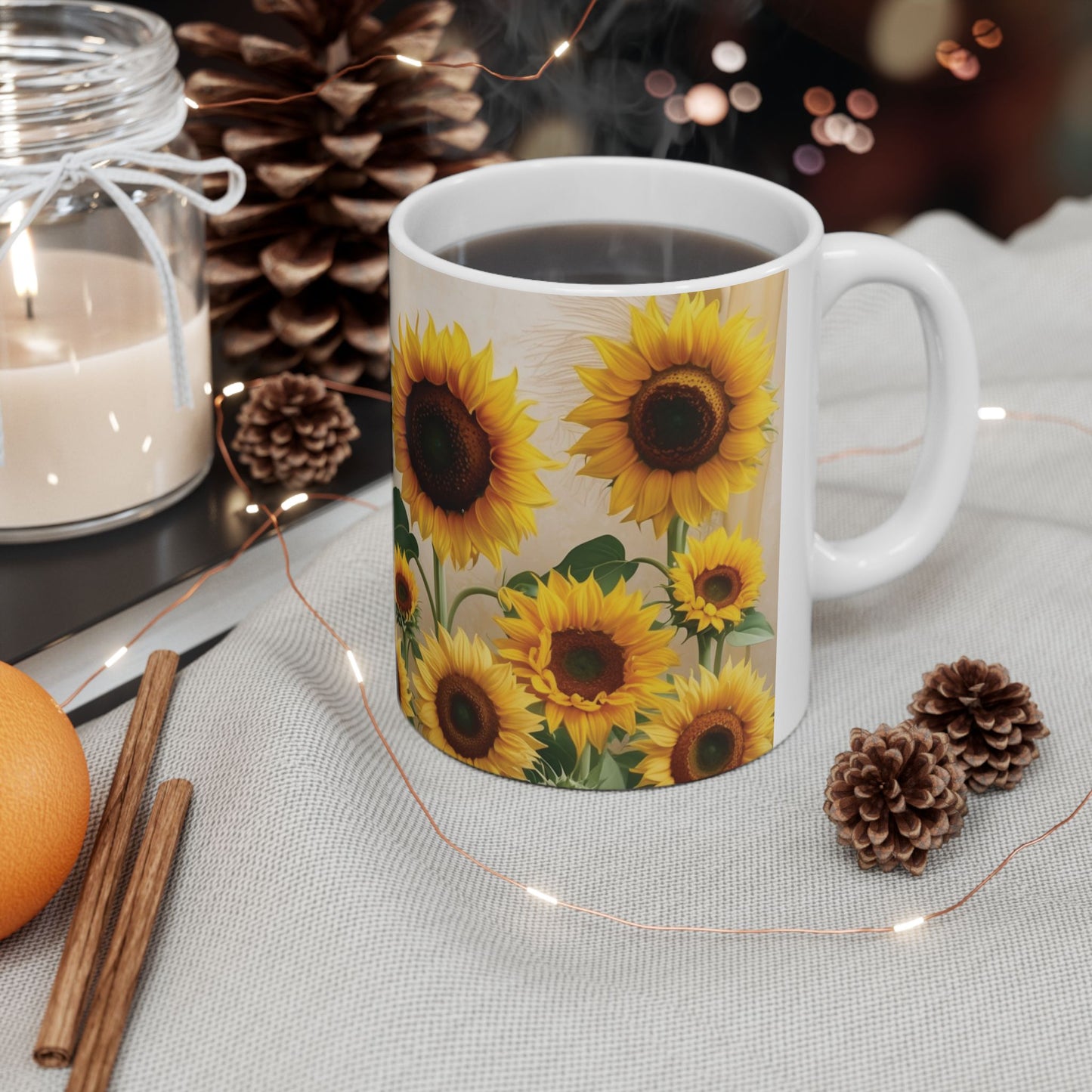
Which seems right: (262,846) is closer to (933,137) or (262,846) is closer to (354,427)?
(354,427)

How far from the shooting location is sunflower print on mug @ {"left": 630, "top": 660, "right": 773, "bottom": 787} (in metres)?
0.51

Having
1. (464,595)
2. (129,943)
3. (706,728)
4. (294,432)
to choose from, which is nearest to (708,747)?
(706,728)

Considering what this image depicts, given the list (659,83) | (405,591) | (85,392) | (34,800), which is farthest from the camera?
(659,83)

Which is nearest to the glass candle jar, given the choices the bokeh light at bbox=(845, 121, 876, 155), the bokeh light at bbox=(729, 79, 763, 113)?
the bokeh light at bbox=(729, 79, 763, 113)

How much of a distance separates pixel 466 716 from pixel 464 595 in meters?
0.05

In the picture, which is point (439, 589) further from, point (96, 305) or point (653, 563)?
point (96, 305)

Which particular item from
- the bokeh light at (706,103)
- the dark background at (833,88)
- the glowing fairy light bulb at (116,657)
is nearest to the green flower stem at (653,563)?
the glowing fairy light bulb at (116,657)

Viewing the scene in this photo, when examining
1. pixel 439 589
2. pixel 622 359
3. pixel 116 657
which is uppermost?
pixel 622 359

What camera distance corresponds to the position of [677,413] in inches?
18.3

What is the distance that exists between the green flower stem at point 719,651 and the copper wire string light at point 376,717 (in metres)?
0.09

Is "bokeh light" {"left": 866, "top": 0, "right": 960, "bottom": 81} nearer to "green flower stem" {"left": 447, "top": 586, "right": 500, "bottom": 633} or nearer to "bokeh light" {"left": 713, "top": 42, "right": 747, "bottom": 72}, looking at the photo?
"bokeh light" {"left": 713, "top": 42, "right": 747, "bottom": 72}

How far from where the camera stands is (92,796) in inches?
21.0

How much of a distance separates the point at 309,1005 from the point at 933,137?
3.15 feet

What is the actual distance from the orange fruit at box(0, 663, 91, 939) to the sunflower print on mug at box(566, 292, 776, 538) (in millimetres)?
203
